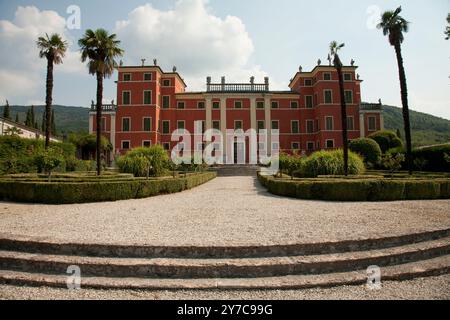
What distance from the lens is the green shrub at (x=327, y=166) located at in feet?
52.7

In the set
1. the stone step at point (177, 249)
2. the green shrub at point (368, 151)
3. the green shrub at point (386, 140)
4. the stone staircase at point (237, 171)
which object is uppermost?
the green shrub at point (386, 140)

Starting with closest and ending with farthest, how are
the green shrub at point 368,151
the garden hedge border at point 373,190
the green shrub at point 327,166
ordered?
the garden hedge border at point 373,190, the green shrub at point 327,166, the green shrub at point 368,151

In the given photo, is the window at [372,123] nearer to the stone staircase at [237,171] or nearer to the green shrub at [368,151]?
the green shrub at [368,151]

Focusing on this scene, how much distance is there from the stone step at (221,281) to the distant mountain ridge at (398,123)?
53955 millimetres

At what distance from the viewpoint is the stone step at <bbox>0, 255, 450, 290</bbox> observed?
146 inches

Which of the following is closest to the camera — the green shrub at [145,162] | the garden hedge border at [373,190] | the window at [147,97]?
the garden hedge border at [373,190]

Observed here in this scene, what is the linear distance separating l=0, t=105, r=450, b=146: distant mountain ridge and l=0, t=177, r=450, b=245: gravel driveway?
50.3 meters

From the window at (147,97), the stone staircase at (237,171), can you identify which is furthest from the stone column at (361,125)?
the window at (147,97)

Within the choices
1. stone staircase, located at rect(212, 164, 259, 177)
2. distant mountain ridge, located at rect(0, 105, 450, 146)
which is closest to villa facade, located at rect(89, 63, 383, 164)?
stone staircase, located at rect(212, 164, 259, 177)

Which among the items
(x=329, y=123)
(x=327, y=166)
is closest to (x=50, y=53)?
(x=327, y=166)

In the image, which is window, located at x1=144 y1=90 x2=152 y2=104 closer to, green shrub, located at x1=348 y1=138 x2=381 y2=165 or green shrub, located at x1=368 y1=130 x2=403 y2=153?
green shrub, located at x1=348 y1=138 x2=381 y2=165

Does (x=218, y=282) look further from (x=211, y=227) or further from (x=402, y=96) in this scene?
(x=402, y=96)

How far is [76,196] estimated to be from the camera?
32.7 ft
